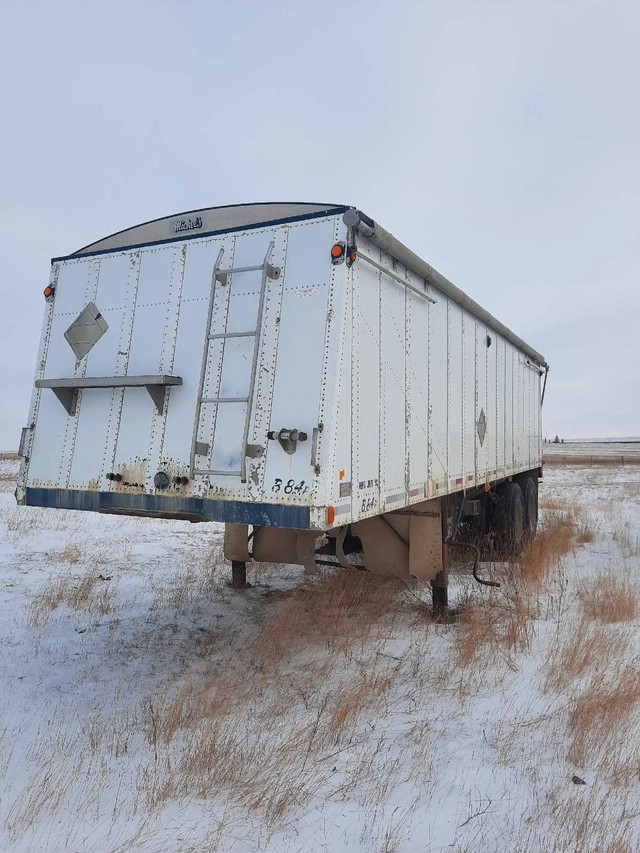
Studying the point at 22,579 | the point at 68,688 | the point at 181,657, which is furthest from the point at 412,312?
the point at 22,579

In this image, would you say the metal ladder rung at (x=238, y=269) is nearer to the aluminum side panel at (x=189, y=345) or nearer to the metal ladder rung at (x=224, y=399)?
the aluminum side panel at (x=189, y=345)

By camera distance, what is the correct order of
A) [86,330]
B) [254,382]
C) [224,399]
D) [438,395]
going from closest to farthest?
[254,382] → [224,399] → [86,330] → [438,395]

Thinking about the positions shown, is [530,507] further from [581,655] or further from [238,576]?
[581,655]

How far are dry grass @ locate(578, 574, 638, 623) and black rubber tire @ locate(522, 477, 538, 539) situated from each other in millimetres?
3471

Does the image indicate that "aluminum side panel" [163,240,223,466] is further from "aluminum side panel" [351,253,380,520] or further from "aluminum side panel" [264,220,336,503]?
"aluminum side panel" [351,253,380,520]

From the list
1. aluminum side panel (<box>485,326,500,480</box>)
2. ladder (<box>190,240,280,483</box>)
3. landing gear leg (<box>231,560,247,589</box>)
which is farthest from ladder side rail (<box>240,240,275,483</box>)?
aluminum side panel (<box>485,326,500,480</box>)

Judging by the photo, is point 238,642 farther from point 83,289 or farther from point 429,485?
point 83,289

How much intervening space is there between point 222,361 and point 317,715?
255cm

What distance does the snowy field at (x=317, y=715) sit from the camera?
9.82ft

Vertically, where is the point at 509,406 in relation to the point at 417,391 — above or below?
above

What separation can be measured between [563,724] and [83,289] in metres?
4.89

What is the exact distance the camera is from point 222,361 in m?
4.35

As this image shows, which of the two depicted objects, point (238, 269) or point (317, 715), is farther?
point (238, 269)

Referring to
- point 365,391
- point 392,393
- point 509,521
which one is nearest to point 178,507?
point 365,391
